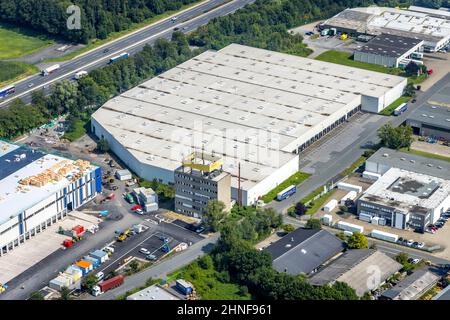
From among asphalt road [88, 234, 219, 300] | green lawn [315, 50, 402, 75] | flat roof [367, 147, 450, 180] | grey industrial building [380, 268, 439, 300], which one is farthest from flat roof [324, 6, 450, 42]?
grey industrial building [380, 268, 439, 300]

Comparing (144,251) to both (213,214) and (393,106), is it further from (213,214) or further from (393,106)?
(393,106)

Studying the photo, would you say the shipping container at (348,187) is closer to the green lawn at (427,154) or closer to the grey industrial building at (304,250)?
the grey industrial building at (304,250)

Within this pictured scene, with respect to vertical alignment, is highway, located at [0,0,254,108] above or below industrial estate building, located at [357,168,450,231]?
above

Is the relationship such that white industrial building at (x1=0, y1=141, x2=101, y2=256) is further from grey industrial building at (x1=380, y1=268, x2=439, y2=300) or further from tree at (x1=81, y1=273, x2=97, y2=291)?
grey industrial building at (x1=380, y1=268, x2=439, y2=300)

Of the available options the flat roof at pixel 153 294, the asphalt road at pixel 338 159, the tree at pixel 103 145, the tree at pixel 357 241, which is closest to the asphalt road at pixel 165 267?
the flat roof at pixel 153 294

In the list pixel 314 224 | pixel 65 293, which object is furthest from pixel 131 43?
pixel 65 293

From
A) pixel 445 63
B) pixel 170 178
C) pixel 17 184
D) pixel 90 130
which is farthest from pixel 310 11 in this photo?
pixel 17 184
